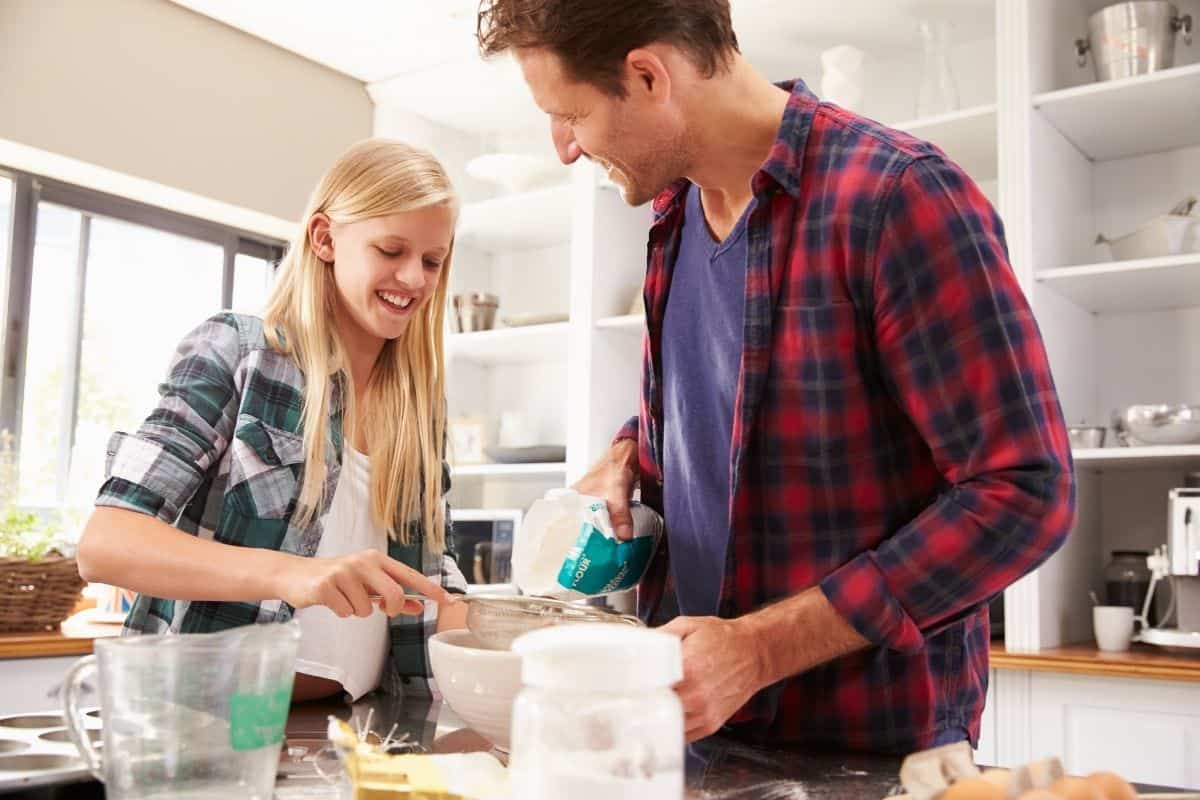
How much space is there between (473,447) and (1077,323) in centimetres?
194

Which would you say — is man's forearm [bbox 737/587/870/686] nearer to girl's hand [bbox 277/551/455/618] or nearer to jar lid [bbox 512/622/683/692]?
girl's hand [bbox 277/551/455/618]

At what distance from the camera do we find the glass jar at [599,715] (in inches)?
18.9

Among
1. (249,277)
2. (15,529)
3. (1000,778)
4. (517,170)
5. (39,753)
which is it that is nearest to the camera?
(1000,778)

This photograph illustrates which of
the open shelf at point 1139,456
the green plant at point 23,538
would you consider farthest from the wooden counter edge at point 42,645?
the open shelf at point 1139,456

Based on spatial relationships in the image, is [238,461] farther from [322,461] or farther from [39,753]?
[39,753]

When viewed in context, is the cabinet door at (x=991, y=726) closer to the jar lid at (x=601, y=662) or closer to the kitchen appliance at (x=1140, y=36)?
the kitchen appliance at (x=1140, y=36)

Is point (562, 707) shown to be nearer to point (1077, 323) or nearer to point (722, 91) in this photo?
→ point (722, 91)

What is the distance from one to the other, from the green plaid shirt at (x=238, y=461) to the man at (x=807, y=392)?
0.38m

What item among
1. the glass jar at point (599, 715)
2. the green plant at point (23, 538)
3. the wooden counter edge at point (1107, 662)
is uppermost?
the glass jar at point (599, 715)

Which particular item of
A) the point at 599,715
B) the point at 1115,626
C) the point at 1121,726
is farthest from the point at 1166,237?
the point at 599,715

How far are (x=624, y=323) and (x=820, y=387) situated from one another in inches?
90.5

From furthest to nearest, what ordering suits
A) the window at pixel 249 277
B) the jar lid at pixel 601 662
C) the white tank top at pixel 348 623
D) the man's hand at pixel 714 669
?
the window at pixel 249 277, the white tank top at pixel 348 623, the man's hand at pixel 714 669, the jar lid at pixel 601 662

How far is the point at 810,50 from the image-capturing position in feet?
10.9

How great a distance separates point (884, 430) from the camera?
105 cm
